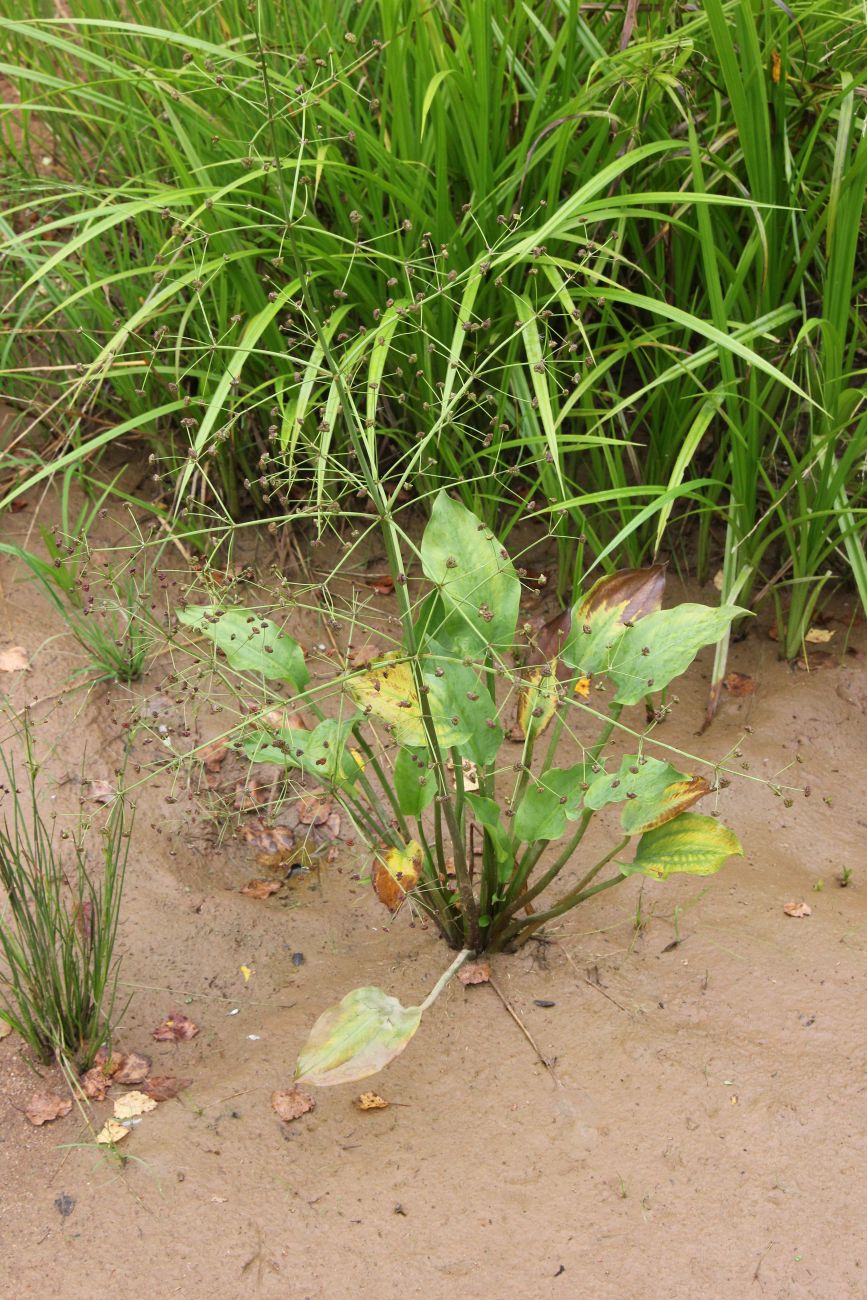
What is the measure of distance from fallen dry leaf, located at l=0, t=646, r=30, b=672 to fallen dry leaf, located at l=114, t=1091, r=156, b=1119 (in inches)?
46.1

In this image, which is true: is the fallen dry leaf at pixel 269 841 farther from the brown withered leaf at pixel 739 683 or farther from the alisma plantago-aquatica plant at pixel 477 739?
the brown withered leaf at pixel 739 683

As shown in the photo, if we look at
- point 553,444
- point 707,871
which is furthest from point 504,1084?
point 553,444

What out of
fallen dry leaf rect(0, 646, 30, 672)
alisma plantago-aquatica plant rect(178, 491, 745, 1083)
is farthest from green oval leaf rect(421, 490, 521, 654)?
fallen dry leaf rect(0, 646, 30, 672)

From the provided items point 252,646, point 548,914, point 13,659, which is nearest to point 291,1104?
point 548,914

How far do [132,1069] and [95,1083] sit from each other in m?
0.07

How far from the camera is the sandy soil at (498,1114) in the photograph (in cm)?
169

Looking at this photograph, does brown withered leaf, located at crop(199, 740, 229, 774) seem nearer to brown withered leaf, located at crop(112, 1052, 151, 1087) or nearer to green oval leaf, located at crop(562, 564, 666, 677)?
brown withered leaf, located at crop(112, 1052, 151, 1087)

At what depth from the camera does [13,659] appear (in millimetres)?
2814

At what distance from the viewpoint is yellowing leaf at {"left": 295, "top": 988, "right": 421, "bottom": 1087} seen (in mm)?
1673

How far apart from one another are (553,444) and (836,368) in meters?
0.68

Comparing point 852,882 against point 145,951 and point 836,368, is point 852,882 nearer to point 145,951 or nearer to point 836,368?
point 836,368

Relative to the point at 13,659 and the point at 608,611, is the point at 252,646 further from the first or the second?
the point at 13,659

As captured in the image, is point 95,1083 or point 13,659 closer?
point 95,1083

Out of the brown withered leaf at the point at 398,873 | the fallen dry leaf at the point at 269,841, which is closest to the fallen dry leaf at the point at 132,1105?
the brown withered leaf at the point at 398,873
